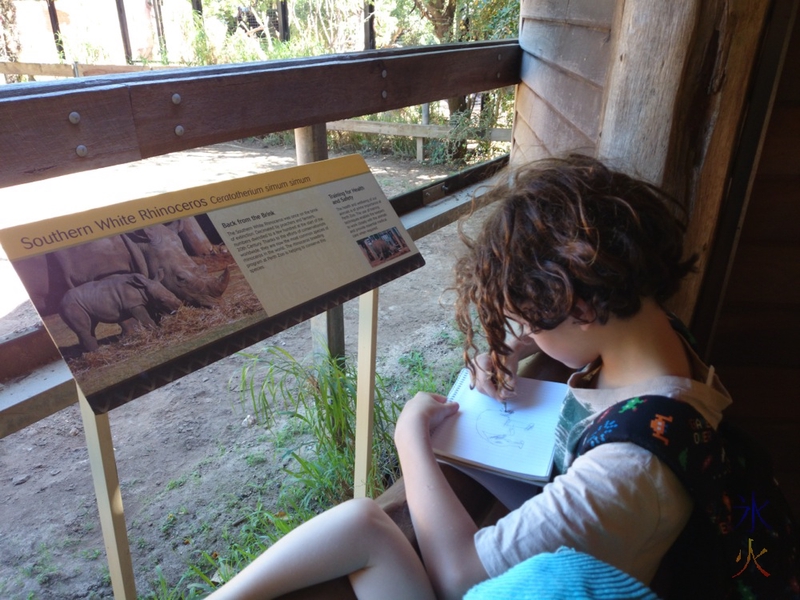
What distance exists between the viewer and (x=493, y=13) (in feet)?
25.8

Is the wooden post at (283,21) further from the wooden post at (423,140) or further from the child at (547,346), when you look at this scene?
the child at (547,346)

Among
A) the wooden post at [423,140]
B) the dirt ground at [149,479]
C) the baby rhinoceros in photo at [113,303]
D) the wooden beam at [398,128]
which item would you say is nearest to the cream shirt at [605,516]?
the baby rhinoceros in photo at [113,303]

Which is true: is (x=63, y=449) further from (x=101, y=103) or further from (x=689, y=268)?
(x=689, y=268)

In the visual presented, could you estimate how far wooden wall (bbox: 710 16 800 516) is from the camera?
171 centimetres

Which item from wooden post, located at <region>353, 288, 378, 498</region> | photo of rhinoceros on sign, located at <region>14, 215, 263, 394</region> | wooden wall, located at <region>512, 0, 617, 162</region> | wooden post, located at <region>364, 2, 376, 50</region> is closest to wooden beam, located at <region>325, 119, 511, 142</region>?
wooden post, located at <region>364, 2, 376, 50</region>

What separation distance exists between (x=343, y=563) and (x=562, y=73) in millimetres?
2334

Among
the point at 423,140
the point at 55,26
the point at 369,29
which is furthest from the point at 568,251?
the point at 55,26

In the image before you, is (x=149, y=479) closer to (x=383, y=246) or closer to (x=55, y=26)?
(x=383, y=246)

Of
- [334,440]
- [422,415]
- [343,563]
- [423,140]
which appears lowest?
[423,140]

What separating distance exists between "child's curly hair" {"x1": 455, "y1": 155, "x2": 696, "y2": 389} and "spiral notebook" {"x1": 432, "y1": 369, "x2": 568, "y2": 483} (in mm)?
260

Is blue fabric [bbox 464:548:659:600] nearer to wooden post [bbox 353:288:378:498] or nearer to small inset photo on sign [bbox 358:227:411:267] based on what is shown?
small inset photo on sign [bbox 358:227:411:267]

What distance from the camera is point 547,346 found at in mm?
1207

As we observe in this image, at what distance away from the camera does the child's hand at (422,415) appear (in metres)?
1.32

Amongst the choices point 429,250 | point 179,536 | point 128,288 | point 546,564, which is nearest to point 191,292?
point 128,288
